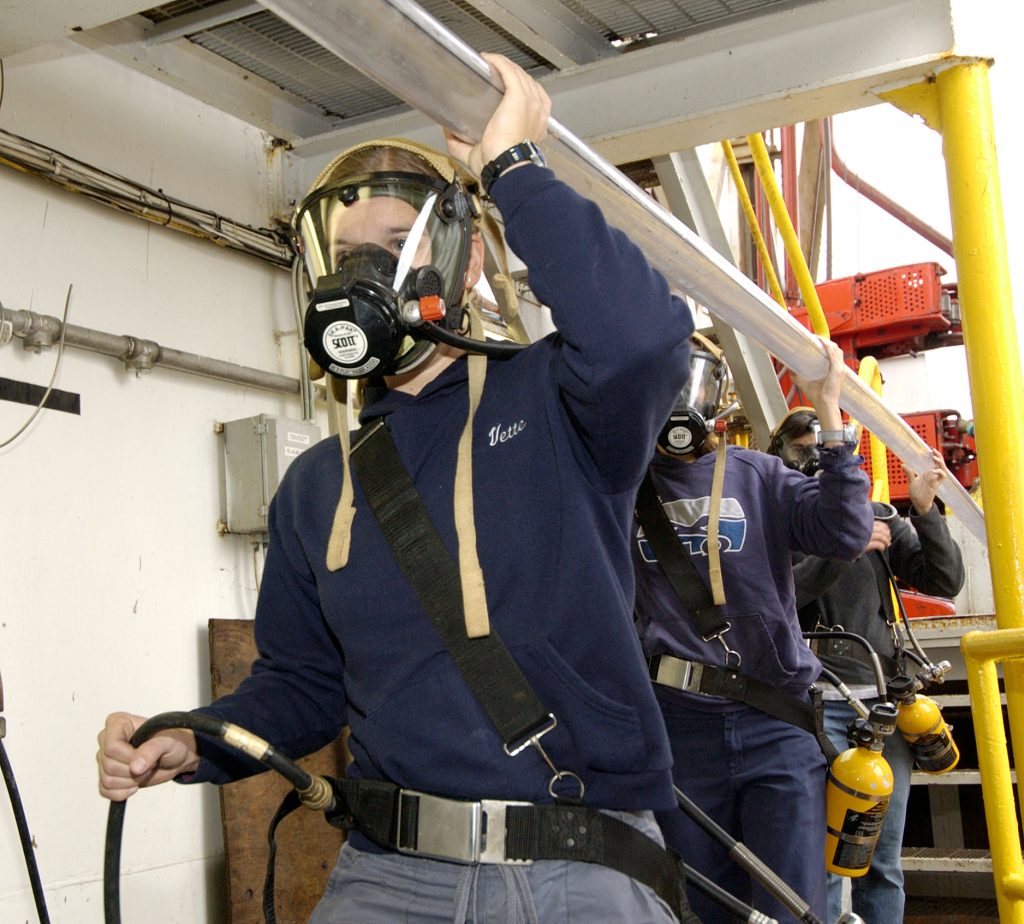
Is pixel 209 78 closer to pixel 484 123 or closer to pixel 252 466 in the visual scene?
pixel 252 466

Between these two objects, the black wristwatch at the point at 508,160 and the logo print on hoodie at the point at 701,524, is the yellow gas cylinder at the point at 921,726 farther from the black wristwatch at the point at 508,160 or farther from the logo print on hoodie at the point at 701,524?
the black wristwatch at the point at 508,160

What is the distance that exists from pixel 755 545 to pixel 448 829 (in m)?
2.35

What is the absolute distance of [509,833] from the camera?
1.63 metres

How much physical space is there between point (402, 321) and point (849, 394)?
1982mm

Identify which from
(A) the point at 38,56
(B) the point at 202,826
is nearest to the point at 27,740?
(B) the point at 202,826

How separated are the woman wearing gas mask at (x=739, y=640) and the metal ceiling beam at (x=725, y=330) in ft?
5.11

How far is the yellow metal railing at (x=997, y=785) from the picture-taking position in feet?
9.03

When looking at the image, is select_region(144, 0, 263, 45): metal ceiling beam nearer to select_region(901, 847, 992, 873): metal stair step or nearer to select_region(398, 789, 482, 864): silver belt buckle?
select_region(398, 789, 482, 864): silver belt buckle

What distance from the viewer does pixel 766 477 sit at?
13.0 feet

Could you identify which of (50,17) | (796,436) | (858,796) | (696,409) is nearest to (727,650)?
(858,796)

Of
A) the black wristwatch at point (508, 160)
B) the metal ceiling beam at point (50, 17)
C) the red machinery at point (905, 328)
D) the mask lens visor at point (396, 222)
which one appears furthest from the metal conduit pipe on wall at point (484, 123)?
the red machinery at point (905, 328)

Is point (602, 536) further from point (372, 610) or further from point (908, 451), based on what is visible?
point (908, 451)

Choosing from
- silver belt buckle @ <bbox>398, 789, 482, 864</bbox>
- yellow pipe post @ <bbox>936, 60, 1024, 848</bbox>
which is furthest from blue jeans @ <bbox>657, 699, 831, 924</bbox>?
silver belt buckle @ <bbox>398, 789, 482, 864</bbox>

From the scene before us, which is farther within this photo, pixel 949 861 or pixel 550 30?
pixel 949 861
